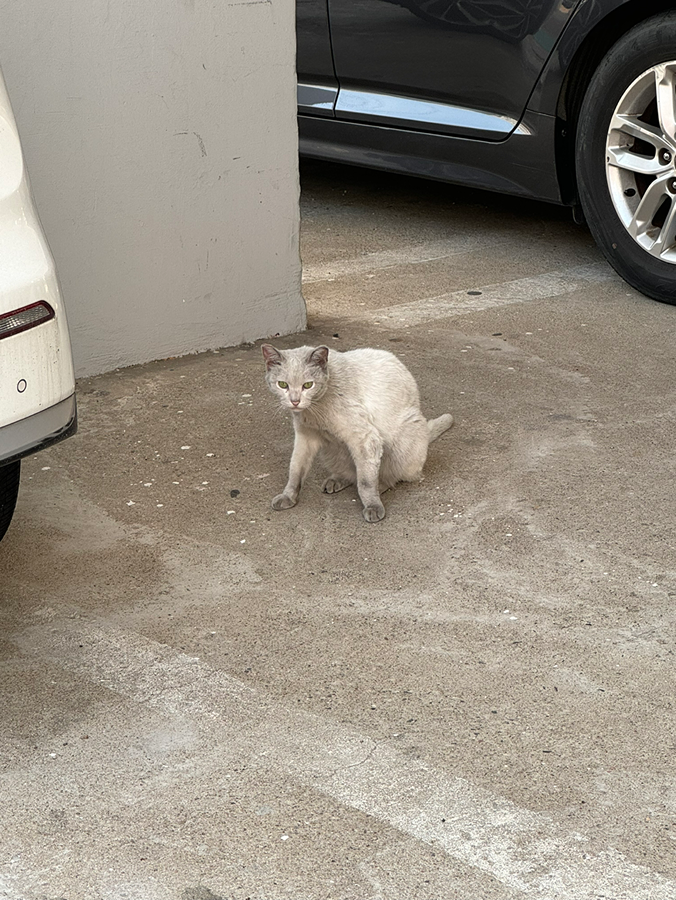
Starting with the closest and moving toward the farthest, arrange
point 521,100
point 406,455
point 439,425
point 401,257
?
1. point 406,455
2. point 439,425
3. point 521,100
4. point 401,257

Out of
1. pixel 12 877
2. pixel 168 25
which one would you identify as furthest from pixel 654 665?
pixel 168 25

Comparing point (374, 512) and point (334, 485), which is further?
point (334, 485)

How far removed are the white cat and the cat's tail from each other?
141 mm

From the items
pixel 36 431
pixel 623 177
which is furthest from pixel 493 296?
pixel 36 431

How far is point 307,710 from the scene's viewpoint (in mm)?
2771

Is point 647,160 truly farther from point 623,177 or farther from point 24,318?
point 24,318

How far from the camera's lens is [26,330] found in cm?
256

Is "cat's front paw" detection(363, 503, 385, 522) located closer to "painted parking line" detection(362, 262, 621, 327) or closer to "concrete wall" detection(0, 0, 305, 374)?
"concrete wall" detection(0, 0, 305, 374)

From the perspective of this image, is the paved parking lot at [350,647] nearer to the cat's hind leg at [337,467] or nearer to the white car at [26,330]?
the cat's hind leg at [337,467]

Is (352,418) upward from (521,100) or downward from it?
downward

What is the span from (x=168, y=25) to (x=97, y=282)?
1032mm

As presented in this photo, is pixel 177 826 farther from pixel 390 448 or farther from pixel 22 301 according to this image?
pixel 390 448

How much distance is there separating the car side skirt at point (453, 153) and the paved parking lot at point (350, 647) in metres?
1.12

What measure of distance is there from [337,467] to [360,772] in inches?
59.9
